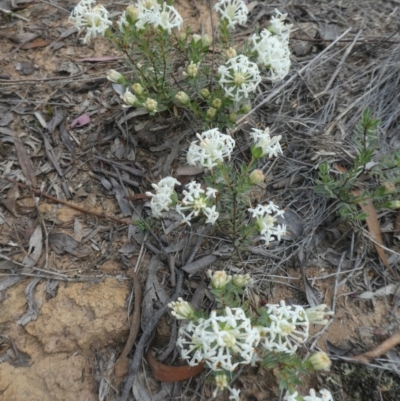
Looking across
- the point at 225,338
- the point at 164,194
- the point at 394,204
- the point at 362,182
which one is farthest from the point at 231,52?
the point at 225,338

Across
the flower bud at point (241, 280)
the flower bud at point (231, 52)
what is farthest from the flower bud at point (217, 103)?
the flower bud at point (241, 280)

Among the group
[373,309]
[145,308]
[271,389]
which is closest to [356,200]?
[373,309]

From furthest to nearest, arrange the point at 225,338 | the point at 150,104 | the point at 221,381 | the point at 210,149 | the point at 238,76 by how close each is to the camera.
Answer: the point at 150,104 → the point at 238,76 → the point at 210,149 → the point at 221,381 → the point at 225,338

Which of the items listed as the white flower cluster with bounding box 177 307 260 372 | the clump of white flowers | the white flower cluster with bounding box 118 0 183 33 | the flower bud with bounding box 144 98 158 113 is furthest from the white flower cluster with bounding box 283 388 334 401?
the white flower cluster with bounding box 118 0 183 33

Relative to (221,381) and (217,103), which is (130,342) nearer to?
(221,381)

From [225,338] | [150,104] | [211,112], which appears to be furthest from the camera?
[211,112]

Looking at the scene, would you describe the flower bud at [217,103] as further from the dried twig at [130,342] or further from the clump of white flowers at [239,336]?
the dried twig at [130,342]
